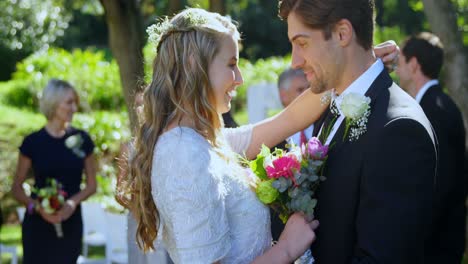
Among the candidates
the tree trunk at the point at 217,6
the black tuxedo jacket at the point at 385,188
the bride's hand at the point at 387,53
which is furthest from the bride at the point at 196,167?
the tree trunk at the point at 217,6

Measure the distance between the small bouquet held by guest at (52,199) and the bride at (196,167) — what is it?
3.43 m

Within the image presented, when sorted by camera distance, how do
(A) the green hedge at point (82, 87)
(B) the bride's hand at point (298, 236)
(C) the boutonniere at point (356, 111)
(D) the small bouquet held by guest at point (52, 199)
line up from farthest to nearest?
(A) the green hedge at point (82, 87) < (D) the small bouquet held by guest at point (52, 199) < (B) the bride's hand at point (298, 236) < (C) the boutonniere at point (356, 111)

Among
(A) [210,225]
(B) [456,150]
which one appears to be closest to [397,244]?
(A) [210,225]

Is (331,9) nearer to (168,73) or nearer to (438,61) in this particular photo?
(168,73)

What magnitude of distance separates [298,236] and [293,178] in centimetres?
24

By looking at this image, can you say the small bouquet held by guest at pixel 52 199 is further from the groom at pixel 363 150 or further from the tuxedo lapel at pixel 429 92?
the groom at pixel 363 150

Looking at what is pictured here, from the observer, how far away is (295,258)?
296cm

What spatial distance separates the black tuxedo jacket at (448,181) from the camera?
469 cm

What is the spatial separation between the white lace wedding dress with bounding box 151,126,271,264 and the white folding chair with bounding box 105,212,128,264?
483 cm

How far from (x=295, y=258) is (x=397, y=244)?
46 cm

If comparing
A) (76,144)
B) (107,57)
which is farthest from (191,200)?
(107,57)

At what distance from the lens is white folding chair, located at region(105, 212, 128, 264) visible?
782 centimetres

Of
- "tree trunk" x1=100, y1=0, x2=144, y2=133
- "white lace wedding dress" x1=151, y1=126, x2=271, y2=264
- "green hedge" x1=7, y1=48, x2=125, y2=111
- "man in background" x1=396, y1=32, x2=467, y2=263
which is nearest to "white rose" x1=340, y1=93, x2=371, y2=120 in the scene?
"white lace wedding dress" x1=151, y1=126, x2=271, y2=264

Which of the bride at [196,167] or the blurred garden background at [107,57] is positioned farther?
the blurred garden background at [107,57]
